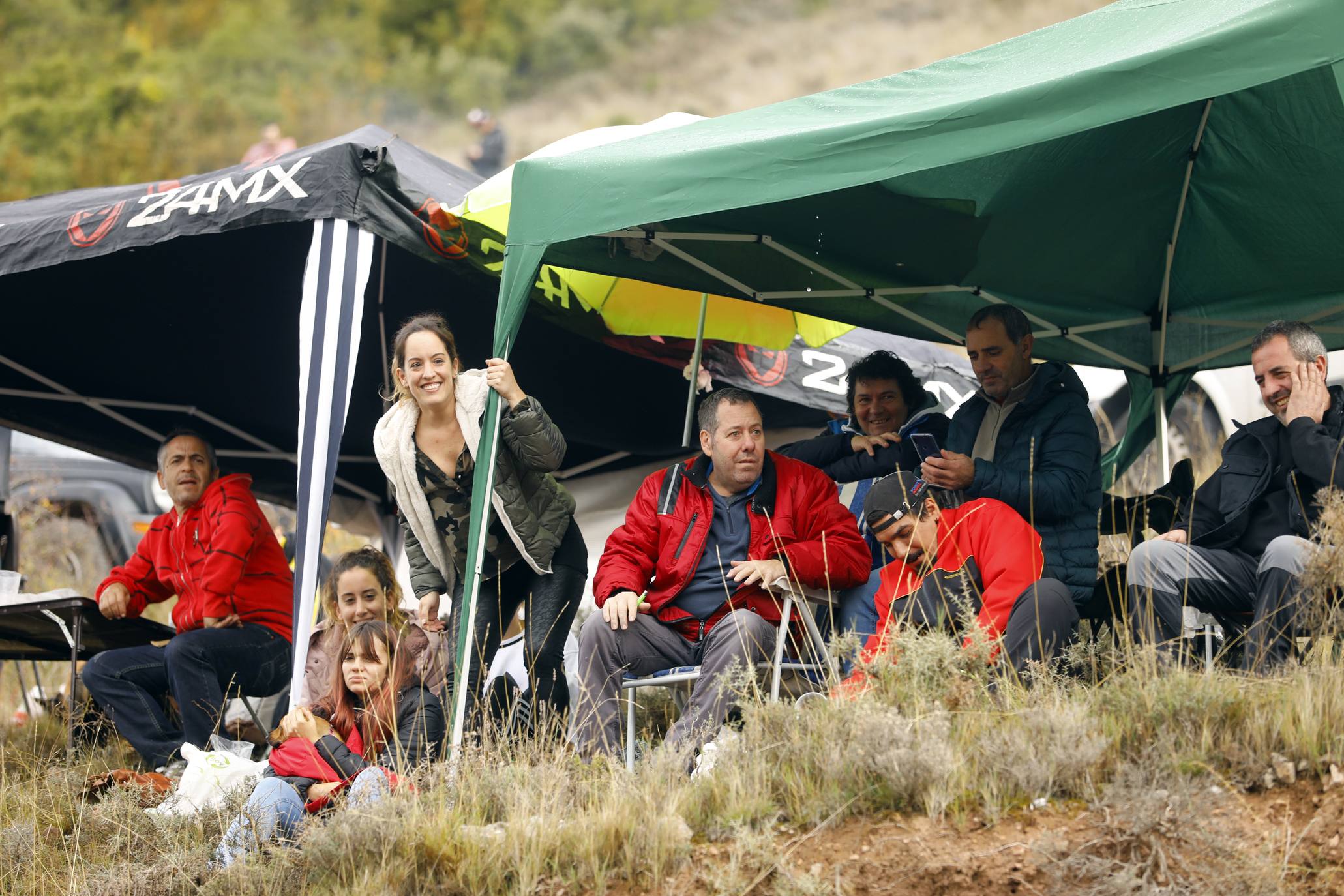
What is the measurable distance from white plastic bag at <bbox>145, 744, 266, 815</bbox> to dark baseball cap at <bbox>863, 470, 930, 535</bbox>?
2148 mm

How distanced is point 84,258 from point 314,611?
1.89m

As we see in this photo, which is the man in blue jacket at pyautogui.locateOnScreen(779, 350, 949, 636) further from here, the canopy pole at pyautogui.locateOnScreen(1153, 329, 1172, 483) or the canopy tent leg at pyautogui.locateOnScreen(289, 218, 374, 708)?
the canopy tent leg at pyautogui.locateOnScreen(289, 218, 374, 708)

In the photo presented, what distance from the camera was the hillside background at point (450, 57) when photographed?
1276 inches

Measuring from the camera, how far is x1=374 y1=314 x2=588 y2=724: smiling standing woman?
5.03m

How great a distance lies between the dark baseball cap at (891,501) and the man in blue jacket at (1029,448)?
16cm

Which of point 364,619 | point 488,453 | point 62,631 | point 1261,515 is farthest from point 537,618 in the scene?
Result: point 1261,515

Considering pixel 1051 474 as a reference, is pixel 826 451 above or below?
above

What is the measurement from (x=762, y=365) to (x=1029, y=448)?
2.36 metres

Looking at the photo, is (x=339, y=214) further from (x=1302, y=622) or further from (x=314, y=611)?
(x=1302, y=622)

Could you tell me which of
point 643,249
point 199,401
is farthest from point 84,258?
point 643,249

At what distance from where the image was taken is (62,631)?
6.02m

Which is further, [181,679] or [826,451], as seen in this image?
[826,451]

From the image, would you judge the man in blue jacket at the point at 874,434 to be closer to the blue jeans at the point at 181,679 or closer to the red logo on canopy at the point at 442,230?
the red logo on canopy at the point at 442,230

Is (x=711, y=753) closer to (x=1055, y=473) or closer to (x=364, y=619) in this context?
(x=1055, y=473)
